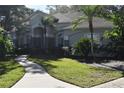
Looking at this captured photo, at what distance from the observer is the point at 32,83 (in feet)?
47.2

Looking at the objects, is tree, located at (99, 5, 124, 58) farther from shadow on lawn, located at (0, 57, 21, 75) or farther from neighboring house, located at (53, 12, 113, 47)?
shadow on lawn, located at (0, 57, 21, 75)

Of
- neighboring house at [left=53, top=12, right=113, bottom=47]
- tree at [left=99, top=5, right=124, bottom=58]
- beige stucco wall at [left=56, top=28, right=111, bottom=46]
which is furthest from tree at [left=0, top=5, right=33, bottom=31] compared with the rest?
tree at [left=99, top=5, right=124, bottom=58]

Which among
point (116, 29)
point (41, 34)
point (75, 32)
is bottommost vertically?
point (41, 34)

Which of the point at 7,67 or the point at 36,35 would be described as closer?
the point at 7,67

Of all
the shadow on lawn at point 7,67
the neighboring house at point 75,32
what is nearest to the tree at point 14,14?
the neighboring house at point 75,32

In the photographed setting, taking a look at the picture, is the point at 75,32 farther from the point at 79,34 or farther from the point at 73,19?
the point at 73,19

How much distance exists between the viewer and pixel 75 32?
3688 centimetres

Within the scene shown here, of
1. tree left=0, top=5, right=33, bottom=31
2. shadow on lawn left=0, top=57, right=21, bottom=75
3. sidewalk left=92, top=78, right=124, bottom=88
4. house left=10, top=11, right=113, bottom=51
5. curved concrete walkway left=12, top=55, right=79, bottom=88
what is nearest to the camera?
curved concrete walkway left=12, top=55, right=79, bottom=88

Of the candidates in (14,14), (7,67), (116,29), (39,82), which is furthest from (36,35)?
(39,82)

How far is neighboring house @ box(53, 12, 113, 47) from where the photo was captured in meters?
35.5

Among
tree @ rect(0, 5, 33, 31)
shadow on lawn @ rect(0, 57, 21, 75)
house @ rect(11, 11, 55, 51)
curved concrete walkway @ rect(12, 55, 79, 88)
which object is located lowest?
shadow on lawn @ rect(0, 57, 21, 75)

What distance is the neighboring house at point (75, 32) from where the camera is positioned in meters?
35.5

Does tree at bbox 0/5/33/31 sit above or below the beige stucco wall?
above

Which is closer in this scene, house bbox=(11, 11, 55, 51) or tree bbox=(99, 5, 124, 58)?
tree bbox=(99, 5, 124, 58)
